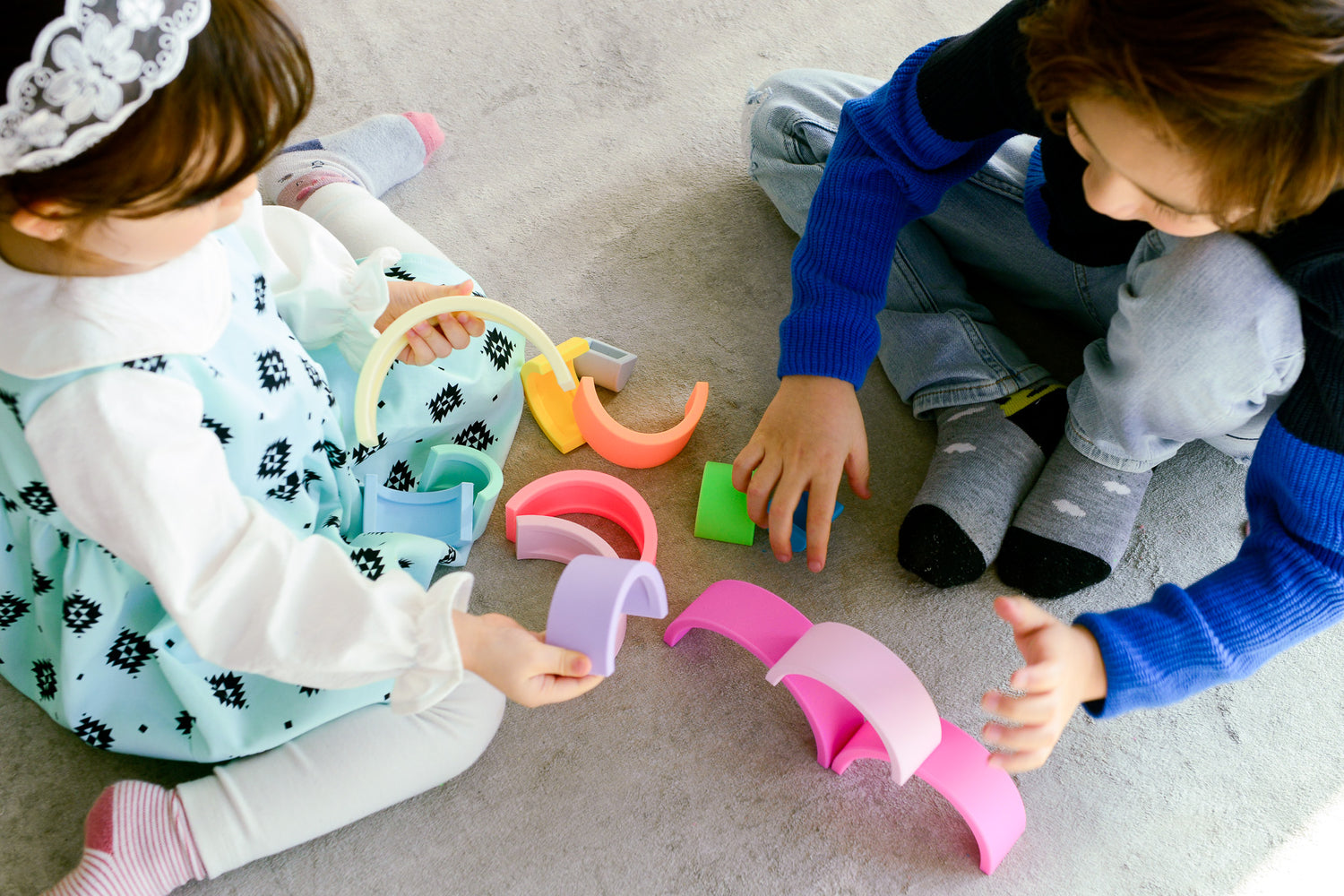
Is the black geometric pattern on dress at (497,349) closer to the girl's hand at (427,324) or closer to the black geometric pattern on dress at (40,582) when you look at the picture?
the girl's hand at (427,324)

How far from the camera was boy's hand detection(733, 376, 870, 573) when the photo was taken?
1.02m

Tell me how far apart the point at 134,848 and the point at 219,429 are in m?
0.34

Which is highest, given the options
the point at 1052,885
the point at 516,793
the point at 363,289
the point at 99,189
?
the point at 99,189

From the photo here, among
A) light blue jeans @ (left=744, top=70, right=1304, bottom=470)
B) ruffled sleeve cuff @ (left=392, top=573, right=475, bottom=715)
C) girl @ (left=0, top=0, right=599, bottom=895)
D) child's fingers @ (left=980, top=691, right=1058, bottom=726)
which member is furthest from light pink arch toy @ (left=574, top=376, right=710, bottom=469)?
child's fingers @ (left=980, top=691, right=1058, bottom=726)

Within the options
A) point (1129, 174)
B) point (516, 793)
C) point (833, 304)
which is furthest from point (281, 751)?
point (1129, 174)

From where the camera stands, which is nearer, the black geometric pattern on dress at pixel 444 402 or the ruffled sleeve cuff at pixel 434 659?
the ruffled sleeve cuff at pixel 434 659

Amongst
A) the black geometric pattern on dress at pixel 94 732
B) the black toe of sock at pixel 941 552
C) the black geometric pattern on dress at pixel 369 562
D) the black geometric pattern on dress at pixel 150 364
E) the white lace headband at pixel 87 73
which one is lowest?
the black toe of sock at pixel 941 552

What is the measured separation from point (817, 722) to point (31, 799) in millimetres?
700

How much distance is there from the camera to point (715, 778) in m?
0.94

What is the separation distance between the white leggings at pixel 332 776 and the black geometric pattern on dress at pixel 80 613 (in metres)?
0.16

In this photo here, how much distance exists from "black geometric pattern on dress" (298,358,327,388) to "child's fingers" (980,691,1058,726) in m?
0.64

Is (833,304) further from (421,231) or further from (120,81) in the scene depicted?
(120,81)

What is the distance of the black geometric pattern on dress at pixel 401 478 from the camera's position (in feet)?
3.41

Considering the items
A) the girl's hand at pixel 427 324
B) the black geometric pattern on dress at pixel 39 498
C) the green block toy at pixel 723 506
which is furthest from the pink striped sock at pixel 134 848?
the green block toy at pixel 723 506
